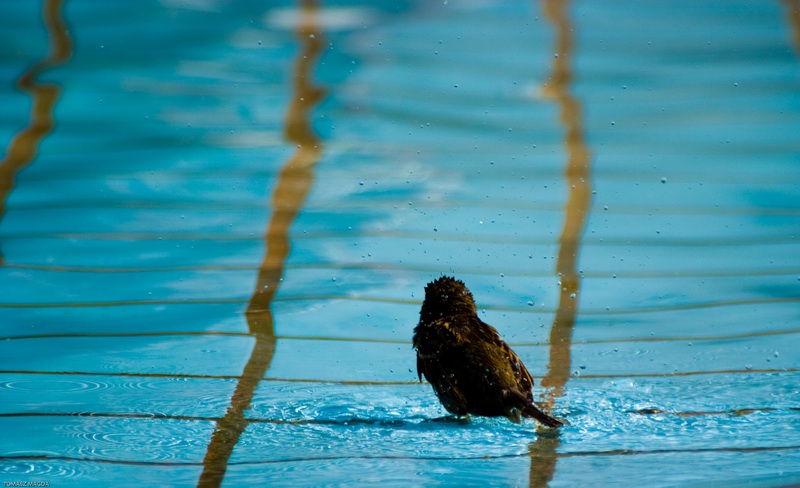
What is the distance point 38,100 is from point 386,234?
8.19 ft

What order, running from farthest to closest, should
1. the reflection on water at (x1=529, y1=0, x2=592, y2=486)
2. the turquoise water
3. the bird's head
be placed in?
the bird's head, the turquoise water, the reflection on water at (x1=529, y1=0, x2=592, y2=486)

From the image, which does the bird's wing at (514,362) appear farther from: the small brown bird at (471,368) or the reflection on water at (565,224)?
the reflection on water at (565,224)

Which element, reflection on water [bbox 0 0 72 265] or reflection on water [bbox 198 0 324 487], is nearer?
reflection on water [bbox 198 0 324 487]

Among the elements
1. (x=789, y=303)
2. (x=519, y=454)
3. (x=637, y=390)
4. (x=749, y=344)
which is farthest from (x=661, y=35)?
(x=519, y=454)

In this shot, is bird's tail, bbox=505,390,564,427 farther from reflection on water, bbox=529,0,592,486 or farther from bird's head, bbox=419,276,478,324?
bird's head, bbox=419,276,478,324

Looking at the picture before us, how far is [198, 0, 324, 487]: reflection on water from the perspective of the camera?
3391 mm

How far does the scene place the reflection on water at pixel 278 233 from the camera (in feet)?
11.1

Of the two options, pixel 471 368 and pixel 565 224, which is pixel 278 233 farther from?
pixel 471 368

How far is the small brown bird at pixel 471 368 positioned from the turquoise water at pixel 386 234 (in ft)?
0.30

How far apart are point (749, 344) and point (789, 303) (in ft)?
1.80

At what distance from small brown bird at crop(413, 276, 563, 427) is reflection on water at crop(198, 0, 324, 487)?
60 centimetres

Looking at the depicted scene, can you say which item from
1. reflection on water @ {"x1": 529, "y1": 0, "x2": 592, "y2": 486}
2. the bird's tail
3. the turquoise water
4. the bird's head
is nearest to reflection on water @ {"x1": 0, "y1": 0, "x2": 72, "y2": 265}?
the turquoise water

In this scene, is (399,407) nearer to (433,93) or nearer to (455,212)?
(455,212)

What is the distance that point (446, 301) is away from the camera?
3.62 metres
